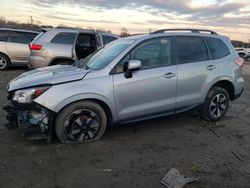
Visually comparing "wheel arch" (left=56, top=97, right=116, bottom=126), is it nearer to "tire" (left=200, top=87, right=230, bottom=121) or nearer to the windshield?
the windshield

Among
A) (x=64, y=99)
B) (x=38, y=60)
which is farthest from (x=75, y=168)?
(x=38, y=60)

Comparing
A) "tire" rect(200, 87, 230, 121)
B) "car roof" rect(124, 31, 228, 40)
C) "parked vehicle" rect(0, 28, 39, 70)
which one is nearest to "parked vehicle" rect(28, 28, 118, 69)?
"parked vehicle" rect(0, 28, 39, 70)

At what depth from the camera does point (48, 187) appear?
382 centimetres

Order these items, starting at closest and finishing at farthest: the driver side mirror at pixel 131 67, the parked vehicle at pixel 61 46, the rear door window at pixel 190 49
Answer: the driver side mirror at pixel 131 67 < the rear door window at pixel 190 49 < the parked vehicle at pixel 61 46

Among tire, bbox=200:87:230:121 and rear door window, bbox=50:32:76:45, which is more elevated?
rear door window, bbox=50:32:76:45

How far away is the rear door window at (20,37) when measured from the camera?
1329cm

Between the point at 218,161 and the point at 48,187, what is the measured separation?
242 cm

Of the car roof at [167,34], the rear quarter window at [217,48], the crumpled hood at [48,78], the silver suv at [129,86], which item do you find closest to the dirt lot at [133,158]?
the silver suv at [129,86]

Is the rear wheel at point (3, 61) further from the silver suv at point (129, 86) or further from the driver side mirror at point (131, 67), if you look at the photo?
the driver side mirror at point (131, 67)

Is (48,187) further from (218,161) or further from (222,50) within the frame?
(222,50)

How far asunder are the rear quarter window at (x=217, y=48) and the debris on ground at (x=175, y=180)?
2.98 metres

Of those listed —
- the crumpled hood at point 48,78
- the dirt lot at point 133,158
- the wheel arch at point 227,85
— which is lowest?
the dirt lot at point 133,158

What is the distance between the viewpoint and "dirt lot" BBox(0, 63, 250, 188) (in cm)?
406

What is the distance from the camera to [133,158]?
471cm
